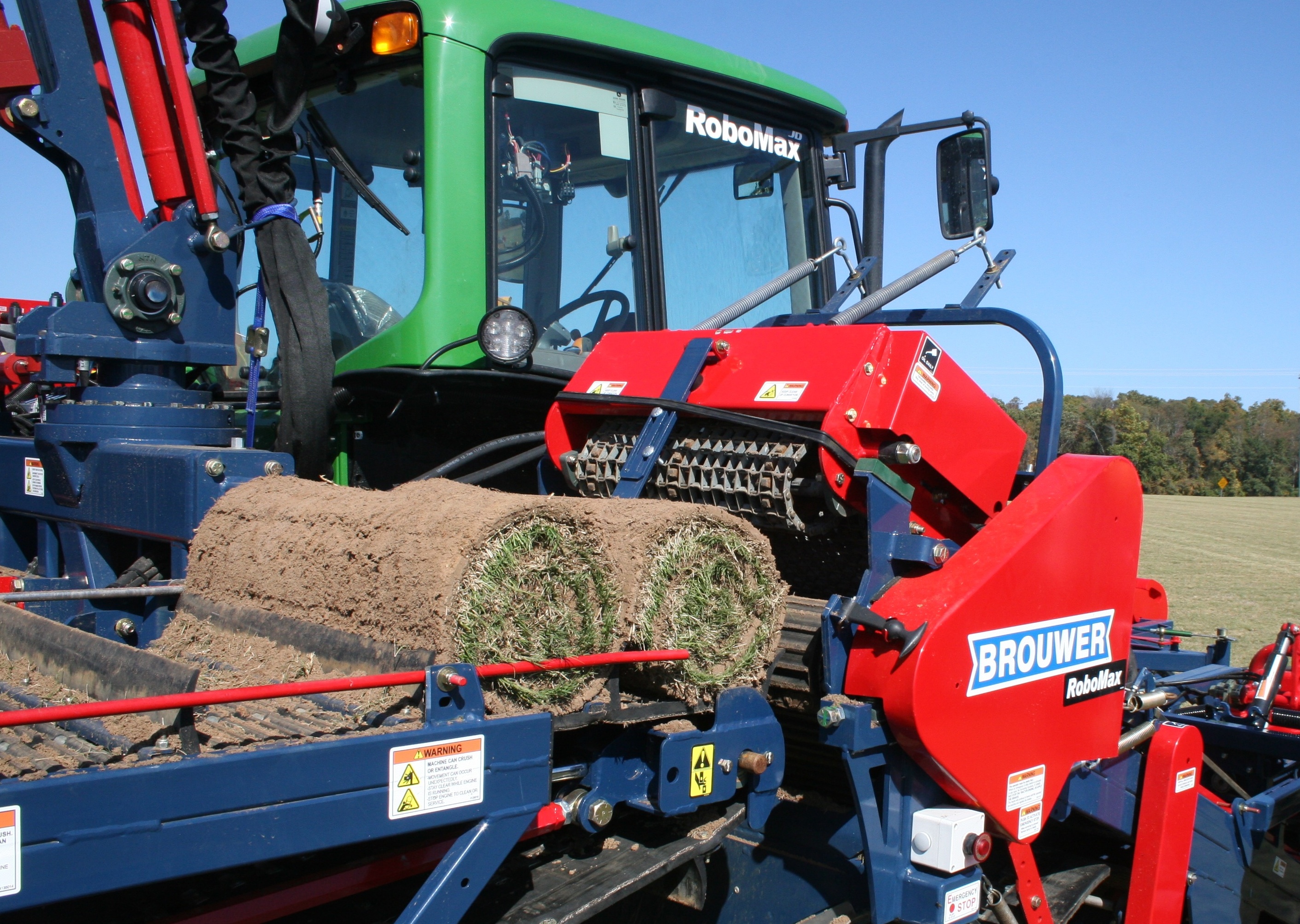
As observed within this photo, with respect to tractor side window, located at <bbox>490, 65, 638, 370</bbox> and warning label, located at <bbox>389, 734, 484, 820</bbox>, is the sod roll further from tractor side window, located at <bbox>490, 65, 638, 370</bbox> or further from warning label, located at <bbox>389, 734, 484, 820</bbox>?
tractor side window, located at <bbox>490, 65, 638, 370</bbox>

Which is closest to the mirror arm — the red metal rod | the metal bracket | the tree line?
the metal bracket

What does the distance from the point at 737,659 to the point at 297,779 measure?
1.05 metres

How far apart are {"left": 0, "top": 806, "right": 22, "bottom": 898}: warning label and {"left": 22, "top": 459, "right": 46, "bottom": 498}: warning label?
2157mm

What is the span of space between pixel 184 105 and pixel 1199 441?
206 ft

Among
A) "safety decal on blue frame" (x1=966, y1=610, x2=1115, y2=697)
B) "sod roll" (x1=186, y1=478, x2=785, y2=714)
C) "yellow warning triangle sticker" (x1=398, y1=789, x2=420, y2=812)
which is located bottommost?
"yellow warning triangle sticker" (x1=398, y1=789, x2=420, y2=812)

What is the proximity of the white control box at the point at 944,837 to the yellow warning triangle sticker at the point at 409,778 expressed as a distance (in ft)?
4.16

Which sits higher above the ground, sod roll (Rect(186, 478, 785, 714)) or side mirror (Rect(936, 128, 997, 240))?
side mirror (Rect(936, 128, 997, 240))

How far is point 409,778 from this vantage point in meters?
1.85

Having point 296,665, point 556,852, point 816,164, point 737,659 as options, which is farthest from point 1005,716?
point 816,164

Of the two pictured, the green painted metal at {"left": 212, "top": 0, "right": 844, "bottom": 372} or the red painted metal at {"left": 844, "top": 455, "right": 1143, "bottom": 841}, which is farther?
the green painted metal at {"left": 212, "top": 0, "right": 844, "bottom": 372}

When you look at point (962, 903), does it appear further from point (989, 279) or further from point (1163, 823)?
point (989, 279)

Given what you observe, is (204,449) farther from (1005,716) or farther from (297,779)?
(1005,716)

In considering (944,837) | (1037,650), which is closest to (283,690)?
(944,837)

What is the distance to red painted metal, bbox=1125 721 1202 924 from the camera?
3.17 meters
